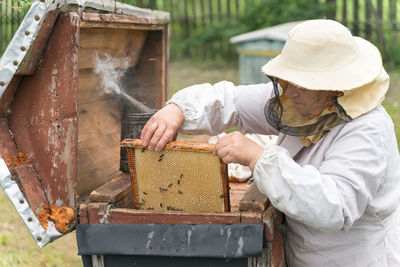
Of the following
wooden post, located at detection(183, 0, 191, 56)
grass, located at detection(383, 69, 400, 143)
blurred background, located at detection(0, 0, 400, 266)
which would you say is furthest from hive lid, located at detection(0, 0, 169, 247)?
wooden post, located at detection(183, 0, 191, 56)

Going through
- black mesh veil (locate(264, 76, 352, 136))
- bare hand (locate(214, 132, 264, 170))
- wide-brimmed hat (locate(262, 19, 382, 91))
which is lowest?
bare hand (locate(214, 132, 264, 170))

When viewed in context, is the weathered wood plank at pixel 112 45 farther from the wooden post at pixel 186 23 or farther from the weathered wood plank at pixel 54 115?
the wooden post at pixel 186 23

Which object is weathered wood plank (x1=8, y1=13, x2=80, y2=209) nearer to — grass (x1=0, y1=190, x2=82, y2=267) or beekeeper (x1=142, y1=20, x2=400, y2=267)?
beekeeper (x1=142, y1=20, x2=400, y2=267)

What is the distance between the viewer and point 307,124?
163 cm

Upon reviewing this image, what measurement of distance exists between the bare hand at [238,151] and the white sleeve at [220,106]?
1.34 ft

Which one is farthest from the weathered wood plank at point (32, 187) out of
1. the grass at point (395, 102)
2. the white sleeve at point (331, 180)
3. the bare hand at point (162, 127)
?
the grass at point (395, 102)

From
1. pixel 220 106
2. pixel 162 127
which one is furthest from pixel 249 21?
pixel 162 127

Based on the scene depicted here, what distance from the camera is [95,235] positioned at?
168cm

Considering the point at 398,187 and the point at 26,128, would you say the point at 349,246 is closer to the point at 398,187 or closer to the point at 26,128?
the point at 398,187

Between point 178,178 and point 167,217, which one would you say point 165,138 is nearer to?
point 178,178

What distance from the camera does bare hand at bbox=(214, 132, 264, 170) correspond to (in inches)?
60.6

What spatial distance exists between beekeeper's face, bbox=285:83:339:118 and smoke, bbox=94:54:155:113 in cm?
81

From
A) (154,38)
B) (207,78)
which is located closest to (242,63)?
(207,78)

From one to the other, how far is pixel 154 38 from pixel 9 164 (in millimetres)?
1123
